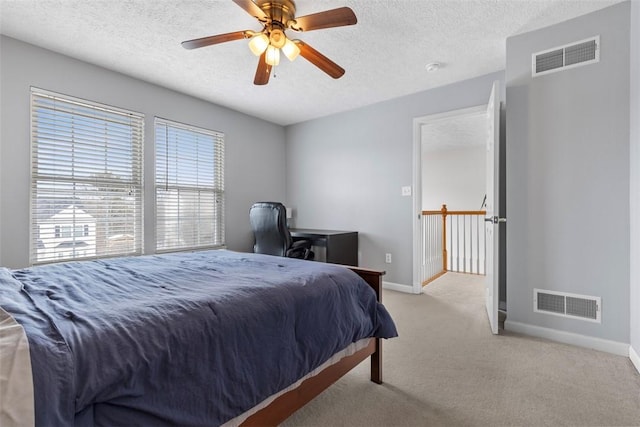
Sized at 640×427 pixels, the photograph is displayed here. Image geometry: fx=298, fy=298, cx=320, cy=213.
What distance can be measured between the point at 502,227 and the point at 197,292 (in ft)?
9.54

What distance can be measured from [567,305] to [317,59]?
8.76 ft

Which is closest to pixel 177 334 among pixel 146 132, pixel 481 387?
pixel 481 387

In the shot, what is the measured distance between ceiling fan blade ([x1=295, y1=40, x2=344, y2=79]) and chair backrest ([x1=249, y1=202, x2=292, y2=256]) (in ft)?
4.78

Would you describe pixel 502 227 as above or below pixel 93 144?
below

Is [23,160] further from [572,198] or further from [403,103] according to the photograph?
[572,198]

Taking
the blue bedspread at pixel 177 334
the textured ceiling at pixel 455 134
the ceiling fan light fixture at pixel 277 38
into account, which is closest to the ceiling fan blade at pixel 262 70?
the ceiling fan light fixture at pixel 277 38

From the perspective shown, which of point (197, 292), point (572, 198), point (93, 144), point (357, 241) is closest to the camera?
point (197, 292)

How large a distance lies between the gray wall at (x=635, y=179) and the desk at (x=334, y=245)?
100 inches

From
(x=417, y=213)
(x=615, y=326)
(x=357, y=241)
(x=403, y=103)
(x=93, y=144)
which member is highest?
(x=403, y=103)

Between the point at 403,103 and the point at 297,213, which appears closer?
the point at 403,103

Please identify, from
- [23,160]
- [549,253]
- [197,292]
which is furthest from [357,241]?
[23,160]

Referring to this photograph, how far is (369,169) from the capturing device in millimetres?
4047

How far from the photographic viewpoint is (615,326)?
6.98 feet

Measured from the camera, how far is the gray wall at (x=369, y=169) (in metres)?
3.62
